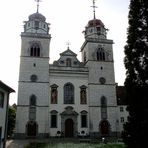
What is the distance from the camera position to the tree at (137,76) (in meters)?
14.7

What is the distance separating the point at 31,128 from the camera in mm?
39719

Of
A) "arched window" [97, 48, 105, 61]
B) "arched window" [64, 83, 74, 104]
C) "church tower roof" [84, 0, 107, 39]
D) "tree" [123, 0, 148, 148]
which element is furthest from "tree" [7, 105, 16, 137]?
"tree" [123, 0, 148, 148]

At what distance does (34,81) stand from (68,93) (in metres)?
6.23

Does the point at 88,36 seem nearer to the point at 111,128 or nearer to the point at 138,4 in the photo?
the point at 111,128

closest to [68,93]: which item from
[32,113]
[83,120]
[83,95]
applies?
[83,95]

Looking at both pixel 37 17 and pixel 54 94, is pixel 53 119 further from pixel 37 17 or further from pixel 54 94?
pixel 37 17

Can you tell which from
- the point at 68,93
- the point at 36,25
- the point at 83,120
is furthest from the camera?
the point at 36,25

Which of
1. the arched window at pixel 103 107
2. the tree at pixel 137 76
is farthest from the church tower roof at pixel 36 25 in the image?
the tree at pixel 137 76

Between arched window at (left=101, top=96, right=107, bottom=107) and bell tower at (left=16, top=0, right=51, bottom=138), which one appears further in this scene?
arched window at (left=101, top=96, right=107, bottom=107)

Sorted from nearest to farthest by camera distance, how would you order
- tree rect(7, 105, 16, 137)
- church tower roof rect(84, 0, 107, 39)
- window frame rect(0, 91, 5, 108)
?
window frame rect(0, 91, 5, 108) < tree rect(7, 105, 16, 137) < church tower roof rect(84, 0, 107, 39)

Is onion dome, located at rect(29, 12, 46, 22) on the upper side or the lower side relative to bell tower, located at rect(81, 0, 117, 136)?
upper

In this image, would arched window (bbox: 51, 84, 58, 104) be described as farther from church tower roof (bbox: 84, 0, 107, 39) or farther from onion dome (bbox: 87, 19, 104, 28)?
onion dome (bbox: 87, 19, 104, 28)

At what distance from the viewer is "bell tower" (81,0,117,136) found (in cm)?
4228

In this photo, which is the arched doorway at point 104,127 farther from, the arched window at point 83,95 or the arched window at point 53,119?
the arched window at point 53,119
